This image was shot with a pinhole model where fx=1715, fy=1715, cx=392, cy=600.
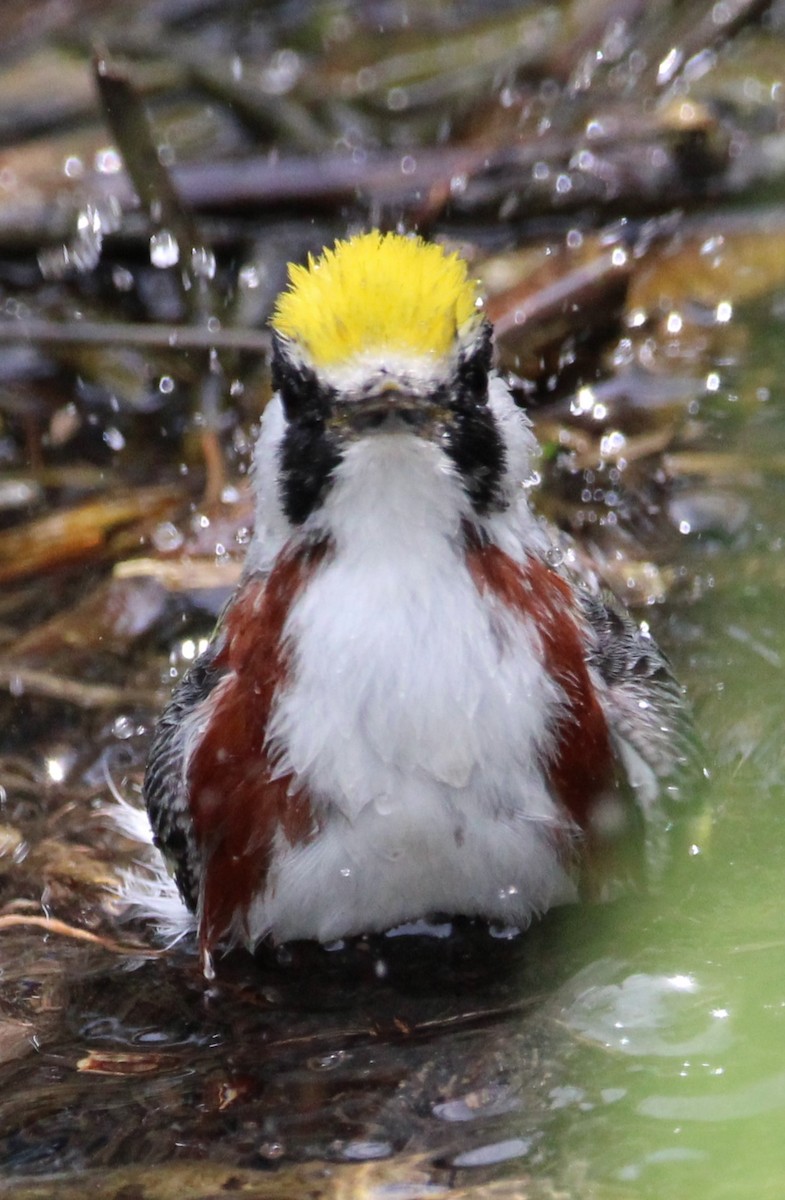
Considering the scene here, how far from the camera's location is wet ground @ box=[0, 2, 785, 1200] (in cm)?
423

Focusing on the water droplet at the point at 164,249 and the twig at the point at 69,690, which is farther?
the water droplet at the point at 164,249

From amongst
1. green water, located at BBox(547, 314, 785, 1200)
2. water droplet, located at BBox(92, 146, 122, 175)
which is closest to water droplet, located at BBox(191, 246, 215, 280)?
water droplet, located at BBox(92, 146, 122, 175)

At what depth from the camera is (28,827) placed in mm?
6285

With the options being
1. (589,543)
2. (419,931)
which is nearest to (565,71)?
(589,543)

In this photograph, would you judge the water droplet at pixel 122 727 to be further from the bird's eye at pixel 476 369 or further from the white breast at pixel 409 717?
the bird's eye at pixel 476 369

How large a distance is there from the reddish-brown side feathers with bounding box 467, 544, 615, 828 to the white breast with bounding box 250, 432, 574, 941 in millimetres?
62

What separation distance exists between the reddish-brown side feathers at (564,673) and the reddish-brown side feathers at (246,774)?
51 cm

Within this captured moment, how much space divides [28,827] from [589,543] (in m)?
2.77

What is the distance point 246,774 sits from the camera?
4992 mm

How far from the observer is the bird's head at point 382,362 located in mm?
4625

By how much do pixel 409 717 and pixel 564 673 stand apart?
520 millimetres

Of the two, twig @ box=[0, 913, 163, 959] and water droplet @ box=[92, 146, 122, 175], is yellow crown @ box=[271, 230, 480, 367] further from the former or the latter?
water droplet @ box=[92, 146, 122, 175]

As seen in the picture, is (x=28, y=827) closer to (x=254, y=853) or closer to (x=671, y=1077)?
(x=254, y=853)

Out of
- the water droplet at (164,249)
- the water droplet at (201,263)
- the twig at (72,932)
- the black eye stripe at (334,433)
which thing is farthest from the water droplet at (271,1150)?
the water droplet at (164,249)
